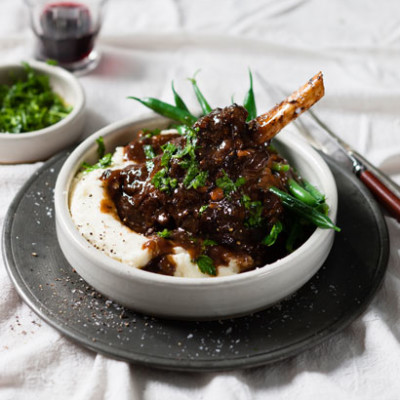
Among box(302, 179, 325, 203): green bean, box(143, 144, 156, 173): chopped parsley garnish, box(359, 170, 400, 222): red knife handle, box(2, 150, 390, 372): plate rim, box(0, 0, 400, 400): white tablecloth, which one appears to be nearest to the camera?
box(2, 150, 390, 372): plate rim

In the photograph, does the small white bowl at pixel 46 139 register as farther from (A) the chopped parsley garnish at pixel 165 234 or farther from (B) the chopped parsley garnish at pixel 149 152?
(A) the chopped parsley garnish at pixel 165 234

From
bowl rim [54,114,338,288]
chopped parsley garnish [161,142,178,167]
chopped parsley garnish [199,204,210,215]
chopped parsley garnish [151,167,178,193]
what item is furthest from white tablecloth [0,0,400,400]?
chopped parsley garnish [161,142,178,167]

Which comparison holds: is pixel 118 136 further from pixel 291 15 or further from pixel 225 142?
pixel 291 15

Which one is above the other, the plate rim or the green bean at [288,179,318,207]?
the green bean at [288,179,318,207]

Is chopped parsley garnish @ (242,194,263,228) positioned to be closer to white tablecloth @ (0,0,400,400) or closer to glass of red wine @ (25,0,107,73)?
white tablecloth @ (0,0,400,400)

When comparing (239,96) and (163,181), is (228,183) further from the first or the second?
(239,96)

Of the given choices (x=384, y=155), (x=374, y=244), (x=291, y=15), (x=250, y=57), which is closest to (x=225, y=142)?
(x=374, y=244)

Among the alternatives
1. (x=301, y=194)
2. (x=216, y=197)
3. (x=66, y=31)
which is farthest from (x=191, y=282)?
(x=66, y=31)
